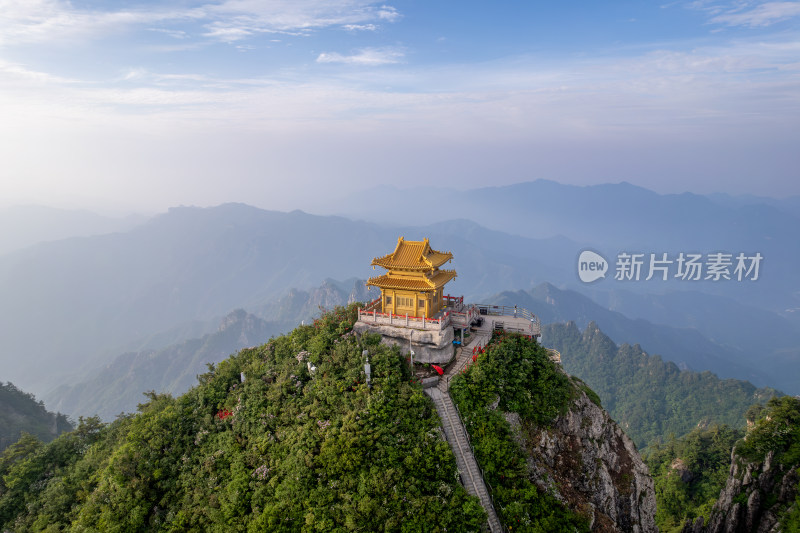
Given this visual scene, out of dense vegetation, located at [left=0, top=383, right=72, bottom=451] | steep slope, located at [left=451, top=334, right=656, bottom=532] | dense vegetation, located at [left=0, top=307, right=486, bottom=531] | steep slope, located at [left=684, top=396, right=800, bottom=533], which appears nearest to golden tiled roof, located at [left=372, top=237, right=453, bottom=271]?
dense vegetation, located at [left=0, top=307, right=486, bottom=531]

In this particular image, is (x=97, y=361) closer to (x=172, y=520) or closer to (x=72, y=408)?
(x=72, y=408)

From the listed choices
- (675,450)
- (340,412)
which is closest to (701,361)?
(675,450)

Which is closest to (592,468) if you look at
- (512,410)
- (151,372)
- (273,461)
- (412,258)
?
(512,410)

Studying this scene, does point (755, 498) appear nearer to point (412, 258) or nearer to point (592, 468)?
point (592, 468)

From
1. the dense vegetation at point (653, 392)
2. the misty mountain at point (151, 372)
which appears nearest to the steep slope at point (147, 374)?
the misty mountain at point (151, 372)

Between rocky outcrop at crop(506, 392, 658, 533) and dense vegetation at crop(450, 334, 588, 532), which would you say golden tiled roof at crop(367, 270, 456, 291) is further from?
rocky outcrop at crop(506, 392, 658, 533)

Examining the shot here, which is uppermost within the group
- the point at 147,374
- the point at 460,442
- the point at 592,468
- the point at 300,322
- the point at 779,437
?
the point at 460,442
